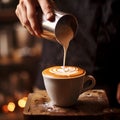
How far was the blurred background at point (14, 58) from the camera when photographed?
224cm

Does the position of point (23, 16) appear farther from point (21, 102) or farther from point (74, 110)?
point (21, 102)

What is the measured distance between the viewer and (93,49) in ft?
4.89

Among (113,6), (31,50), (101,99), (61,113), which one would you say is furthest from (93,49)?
(31,50)

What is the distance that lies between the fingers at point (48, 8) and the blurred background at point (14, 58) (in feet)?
3.81

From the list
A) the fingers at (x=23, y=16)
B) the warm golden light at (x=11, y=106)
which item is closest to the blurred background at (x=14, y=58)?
the warm golden light at (x=11, y=106)

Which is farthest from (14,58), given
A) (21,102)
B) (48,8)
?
(48,8)

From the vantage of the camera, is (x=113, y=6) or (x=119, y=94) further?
(x=113, y=6)

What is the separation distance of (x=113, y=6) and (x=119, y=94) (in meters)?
0.35

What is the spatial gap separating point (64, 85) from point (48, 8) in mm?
211

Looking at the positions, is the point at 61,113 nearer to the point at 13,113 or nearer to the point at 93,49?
the point at 93,49

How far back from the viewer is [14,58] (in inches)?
89.0

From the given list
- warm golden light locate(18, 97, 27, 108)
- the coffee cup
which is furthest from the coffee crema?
warm golden light locate(18, 97, 27, 108)

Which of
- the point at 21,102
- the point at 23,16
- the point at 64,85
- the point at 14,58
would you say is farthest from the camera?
the point at 14,58

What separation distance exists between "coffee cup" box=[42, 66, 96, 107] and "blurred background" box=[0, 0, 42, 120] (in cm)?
121
